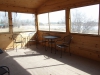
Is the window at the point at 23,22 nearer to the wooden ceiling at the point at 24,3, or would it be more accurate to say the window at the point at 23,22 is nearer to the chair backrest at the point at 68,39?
the wooden ceiling at the point at 24,3

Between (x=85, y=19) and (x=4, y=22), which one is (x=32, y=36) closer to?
(x=4, y=22)

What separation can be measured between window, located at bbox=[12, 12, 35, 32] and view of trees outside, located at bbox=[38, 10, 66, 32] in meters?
0.47

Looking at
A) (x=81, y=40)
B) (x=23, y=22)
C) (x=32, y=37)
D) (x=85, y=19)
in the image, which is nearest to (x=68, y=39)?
(x=81, y=40)

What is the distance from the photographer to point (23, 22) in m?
6.04

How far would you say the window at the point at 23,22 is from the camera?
5.70m

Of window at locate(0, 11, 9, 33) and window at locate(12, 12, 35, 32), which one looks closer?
window at locate(0, 11, 9, 33)

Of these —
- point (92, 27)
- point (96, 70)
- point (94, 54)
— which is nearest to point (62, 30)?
point (92, 27)

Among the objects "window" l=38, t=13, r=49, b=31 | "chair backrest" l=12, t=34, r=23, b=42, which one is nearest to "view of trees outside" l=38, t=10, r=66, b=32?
"window" l=38, t=13, r=49, b=31

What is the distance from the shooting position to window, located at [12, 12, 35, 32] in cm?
570

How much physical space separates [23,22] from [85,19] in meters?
3.44

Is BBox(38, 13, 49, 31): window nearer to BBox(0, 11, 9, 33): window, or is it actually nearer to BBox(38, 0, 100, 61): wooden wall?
BBox(38, 0, 100, 61): wooden wall

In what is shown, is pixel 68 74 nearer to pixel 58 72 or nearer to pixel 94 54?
pixel 58 72

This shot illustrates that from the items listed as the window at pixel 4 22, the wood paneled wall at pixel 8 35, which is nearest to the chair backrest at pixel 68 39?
the wood paneled wall at pixel 8 35

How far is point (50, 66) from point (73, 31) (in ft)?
6.17
